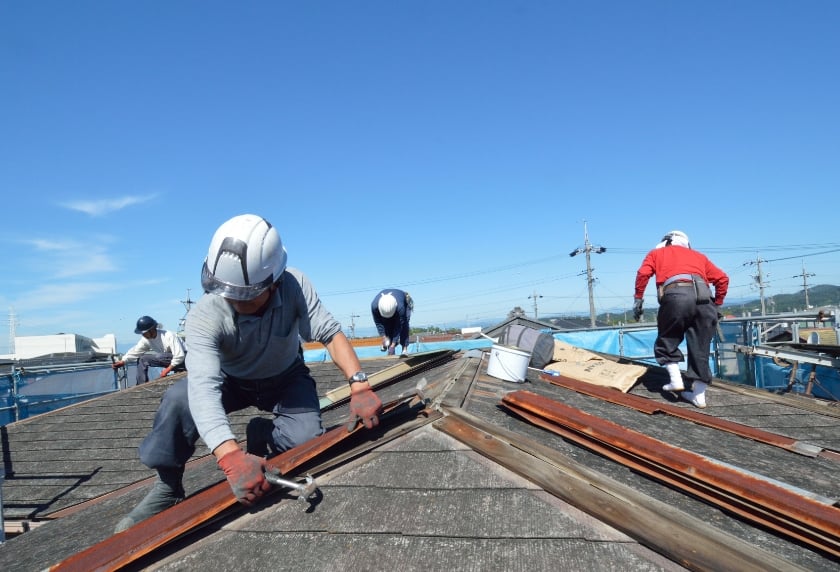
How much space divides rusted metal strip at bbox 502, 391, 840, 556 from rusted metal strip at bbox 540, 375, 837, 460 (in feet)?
4.31

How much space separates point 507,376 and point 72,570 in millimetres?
2940

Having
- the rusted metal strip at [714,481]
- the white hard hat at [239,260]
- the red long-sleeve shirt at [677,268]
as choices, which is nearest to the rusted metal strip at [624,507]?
the rusted metal strip at [714,481]

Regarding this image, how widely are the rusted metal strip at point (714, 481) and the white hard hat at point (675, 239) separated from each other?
2.71m

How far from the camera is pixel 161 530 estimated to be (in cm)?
177

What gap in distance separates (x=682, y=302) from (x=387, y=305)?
539cm

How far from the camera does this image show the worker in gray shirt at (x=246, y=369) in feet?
7.25

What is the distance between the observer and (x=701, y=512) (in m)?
1.81

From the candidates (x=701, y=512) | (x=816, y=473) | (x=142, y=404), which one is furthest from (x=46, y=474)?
(x=816, y=473)

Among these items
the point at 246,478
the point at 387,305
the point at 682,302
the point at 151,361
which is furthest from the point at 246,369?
the point at 151,361

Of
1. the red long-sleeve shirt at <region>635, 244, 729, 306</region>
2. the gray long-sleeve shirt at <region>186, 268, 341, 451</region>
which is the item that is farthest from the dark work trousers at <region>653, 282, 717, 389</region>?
the gray long-sleeve shirt at <region>186, 268, 341, 451</region>

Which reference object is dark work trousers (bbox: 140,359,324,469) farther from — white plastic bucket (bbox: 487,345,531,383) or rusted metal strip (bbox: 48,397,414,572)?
white plastic bucket (bbox: 487,345,531,383)

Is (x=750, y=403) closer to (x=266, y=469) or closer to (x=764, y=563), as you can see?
(x=764, y=563)

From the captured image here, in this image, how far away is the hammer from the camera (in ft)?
6.02

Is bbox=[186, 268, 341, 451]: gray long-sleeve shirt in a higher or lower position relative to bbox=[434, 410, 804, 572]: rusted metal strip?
higher
